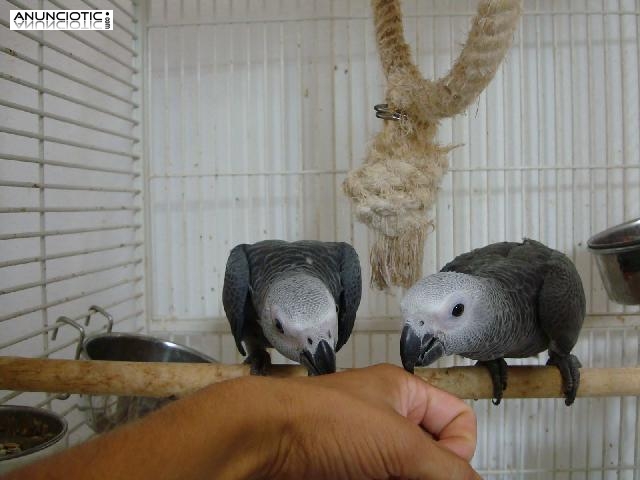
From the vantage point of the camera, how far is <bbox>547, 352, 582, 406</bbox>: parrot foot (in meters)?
0.96

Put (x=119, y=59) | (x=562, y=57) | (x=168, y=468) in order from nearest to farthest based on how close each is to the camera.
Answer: (x=168, y=468)
(x=119, y=59)
(x=562, y=57)

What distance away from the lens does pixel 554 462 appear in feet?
5.04

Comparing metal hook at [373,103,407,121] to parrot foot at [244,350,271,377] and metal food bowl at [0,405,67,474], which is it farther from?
metal food bowl at [0,405,67,474]

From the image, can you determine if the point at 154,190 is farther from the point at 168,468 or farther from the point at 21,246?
the point at 168,468

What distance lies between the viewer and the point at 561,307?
94 centimetres

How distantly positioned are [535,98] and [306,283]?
1.11 metres

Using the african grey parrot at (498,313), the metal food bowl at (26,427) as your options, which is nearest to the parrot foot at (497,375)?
the african grey parrot at (498,313)

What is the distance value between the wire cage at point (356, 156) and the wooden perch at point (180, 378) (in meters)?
0.57

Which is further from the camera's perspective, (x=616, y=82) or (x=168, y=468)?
(x=616, y=82)

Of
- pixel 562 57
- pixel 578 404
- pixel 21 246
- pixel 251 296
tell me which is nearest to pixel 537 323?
pixel 251 296

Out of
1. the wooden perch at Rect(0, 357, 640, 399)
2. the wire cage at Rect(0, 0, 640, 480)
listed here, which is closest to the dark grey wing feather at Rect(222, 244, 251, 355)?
the wooden perch at Rect(0, 357, 640, 399)

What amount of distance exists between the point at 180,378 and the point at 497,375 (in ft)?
2.25

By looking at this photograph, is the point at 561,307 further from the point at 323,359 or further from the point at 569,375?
the point at 323,359

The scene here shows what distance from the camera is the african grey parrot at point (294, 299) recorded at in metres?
0.87
